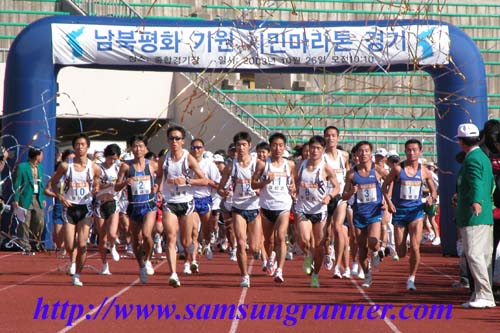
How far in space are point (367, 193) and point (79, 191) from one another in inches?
141

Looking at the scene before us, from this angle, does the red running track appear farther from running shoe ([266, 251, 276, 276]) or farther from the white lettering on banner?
the white lettering on banner

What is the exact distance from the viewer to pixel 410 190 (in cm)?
1384

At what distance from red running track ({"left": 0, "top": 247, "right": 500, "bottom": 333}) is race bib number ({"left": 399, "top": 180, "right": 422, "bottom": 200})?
1.10m

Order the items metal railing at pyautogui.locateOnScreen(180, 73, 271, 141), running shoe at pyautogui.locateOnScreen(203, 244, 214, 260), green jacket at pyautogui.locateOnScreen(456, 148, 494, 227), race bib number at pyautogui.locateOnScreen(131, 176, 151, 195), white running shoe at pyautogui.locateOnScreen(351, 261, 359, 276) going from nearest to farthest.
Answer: green jacket at pyautogui.locateOnScreen(456, 148, 494, 227)
race bib number at pyautogui.locateOnScreen(131, 176, 151, 195)
white running shoe at pyautogui.locateOnScreen(351, 261, 359, 276)
running shoe at pyautogui.locateOnScreen(203, 244, 214, 260)
metal railing at pyautogui.locateOnScreen(180, 73, 271, 141)

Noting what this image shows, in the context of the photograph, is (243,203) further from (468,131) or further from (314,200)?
(468,131)

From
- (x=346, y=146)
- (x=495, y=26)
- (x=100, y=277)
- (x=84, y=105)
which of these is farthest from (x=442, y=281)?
(x=495, y=26)

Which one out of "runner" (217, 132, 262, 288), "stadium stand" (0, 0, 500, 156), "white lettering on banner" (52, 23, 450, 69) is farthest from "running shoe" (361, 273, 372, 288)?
"stadium stand" (0, 0, 500, 156)

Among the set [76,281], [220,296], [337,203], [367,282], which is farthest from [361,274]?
[76,281]

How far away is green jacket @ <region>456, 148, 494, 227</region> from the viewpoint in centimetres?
1105

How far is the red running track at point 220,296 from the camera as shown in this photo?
9.90 m

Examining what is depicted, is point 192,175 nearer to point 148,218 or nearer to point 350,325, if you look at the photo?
point 148,218

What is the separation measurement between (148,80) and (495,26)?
11205 millimetres

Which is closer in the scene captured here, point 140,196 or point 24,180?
point 140,196

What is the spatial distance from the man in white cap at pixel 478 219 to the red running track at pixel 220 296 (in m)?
0.33
